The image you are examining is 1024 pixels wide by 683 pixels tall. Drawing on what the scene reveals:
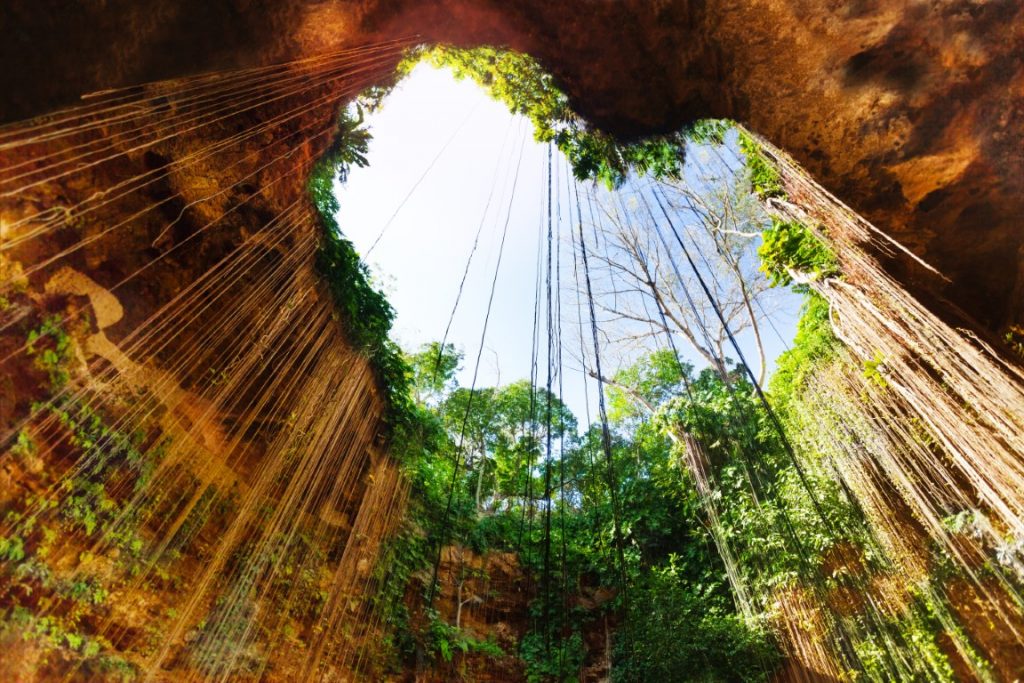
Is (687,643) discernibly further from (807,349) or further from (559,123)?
(559,123)

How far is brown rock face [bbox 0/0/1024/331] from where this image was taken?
213 centimetres

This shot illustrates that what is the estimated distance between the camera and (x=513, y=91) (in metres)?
4.02

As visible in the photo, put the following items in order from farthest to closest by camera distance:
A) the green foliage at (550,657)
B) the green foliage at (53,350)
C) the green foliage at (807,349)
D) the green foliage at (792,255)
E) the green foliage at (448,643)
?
the green foliage at (550,657) < the green foliage at (448,643) < the green foliage at (807,349) < the green foliage at (792,255) < the green foliage at (53,350)

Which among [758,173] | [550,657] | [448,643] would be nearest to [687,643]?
[550,657]

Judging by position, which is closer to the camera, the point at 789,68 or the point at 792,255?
the point at 789,68

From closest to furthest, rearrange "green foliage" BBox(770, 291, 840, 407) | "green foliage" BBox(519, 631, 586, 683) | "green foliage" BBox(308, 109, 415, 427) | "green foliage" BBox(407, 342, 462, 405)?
"green foliage" BBox(308, 109, 415, 427) < "green foliage" BBox(770, 291, 840, 407) < "green foliage" BBox(519, 631, 586, 683) < "green foliage" BBox(407, 342, 462, 405)

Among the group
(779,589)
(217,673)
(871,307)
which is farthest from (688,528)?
(217,673)

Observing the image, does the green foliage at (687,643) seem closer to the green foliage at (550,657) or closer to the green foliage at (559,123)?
the green foliage at (550,657)

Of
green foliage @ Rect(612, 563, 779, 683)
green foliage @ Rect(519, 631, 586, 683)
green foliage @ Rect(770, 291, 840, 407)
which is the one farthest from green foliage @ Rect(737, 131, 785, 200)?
green foliage @ Rect(519, 631, 586, 683)

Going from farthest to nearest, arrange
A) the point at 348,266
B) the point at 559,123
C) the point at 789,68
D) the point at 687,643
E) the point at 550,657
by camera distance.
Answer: the point at 550,657, the point at 687,643, the point at 348,266, the point at 559,123, the point at 789,68

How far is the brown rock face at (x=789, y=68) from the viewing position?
2.13 meters

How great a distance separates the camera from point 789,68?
2.47 m

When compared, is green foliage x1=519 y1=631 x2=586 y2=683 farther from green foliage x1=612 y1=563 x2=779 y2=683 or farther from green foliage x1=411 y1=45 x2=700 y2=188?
green foliage x1=411 y1=45 x2=700 y2=188

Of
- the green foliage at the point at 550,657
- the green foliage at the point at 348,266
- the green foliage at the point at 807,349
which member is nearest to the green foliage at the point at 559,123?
the green foliage at the point at 348,266
